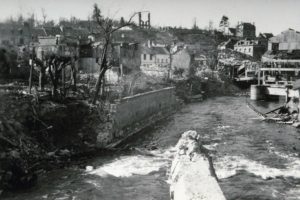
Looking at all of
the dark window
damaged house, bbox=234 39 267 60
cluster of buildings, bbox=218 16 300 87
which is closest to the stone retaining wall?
Result: cluster of buildings, bbox=218 16 300 87

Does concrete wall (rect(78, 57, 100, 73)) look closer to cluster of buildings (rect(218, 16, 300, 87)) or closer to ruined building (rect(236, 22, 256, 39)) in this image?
cluster of buildings (rect(218, 16, 300, 87))

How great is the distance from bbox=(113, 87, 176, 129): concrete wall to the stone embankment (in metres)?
11.0

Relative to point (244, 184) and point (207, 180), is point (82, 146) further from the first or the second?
point (207, 180)

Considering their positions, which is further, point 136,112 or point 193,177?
point 136,112

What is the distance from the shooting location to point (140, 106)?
3409 centimetres

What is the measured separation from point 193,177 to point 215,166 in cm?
941

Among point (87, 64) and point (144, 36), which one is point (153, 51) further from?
point (144, 36)

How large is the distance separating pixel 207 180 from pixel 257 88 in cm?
4207

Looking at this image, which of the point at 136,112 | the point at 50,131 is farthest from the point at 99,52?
the point at 50,131

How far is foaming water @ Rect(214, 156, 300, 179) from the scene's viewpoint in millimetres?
21156

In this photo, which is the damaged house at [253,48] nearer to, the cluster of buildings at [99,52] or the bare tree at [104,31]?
the cluster of buildings at [99,52]

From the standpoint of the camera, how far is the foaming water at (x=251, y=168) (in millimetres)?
21156

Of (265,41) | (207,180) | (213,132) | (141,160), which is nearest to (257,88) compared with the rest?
(213,132)

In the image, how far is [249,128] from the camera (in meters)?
34.3
